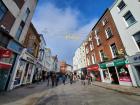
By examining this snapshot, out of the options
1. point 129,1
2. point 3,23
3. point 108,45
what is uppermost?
point 129,1

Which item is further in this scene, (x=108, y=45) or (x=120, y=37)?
(x=108, y=45)

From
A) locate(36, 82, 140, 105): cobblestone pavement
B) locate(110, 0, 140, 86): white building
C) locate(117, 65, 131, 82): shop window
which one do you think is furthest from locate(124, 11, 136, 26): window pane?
locate(36, 82, 140, 105): cobblestone pavement

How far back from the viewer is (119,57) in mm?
13555

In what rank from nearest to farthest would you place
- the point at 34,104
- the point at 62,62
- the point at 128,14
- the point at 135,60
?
1. the point at 34,104
2. the point at 135,60
3. the point at 128,14
4. the point at 62,62

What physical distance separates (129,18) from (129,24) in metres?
0.80

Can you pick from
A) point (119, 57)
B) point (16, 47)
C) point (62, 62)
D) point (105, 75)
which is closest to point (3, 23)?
point (16, 47)

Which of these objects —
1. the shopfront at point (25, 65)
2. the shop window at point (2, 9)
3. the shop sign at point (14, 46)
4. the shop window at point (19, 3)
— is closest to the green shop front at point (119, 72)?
the shopfront at point (25, 65)

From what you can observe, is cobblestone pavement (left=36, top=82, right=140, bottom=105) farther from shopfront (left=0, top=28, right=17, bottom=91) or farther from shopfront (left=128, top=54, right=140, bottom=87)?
shopfront (left=128, top=54, right=140, bottom=87)

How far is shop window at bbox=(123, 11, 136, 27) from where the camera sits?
485 inches

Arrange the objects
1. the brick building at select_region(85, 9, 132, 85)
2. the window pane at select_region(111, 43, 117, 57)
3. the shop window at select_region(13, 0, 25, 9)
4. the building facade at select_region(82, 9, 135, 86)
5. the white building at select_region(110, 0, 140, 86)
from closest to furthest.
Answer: the shop window at select_region(13, 0, 25, 9) → the white building at select_region(110, 0, 140, 86) → the building facade at select_region(82, 9, 135, 86) → the brick building at select_region(85, 9, 132, 85) → the window pane at select_region(111, 43, 117, 57)

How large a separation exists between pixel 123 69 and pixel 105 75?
210 inches

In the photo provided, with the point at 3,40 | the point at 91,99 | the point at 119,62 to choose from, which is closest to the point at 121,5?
the point at 119,62

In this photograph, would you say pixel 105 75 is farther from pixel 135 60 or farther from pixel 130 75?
pixel 135 60

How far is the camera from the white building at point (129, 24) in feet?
37.5
